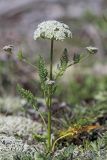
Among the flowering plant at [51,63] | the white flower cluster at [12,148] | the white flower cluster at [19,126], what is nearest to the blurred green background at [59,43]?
the white flower cluster at [19,126]

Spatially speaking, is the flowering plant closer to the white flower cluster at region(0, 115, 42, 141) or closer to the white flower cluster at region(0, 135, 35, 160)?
the white flower cluster at region(0, 135, 35, 160)

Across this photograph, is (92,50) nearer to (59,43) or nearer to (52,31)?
(52,31)

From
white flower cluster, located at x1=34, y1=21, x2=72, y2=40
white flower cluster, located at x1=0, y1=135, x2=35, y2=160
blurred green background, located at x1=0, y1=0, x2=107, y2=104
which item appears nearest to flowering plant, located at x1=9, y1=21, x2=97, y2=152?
white flower cluster, located at x1=34, y1=21, x2=72, y2=40

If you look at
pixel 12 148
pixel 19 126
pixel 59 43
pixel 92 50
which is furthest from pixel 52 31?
pixel 59 43

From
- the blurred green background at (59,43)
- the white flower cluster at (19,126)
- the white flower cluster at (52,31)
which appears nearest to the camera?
the white flower cluster at (52,31)

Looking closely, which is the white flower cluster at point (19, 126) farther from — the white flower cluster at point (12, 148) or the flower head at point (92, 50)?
the flower head at point (92, 50)
